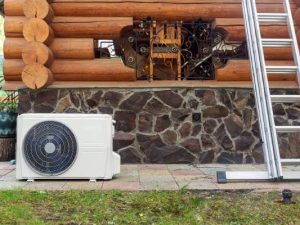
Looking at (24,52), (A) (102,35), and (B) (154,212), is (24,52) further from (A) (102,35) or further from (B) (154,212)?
(B) (154,212)

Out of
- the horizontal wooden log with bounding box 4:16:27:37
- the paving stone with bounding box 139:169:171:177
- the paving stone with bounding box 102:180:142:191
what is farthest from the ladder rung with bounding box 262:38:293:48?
the horizontal wooden log with bounding box 4:16:27:37

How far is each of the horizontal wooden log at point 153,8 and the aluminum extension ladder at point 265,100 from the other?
1.00m

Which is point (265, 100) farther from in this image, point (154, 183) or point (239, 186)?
point (154, 183)

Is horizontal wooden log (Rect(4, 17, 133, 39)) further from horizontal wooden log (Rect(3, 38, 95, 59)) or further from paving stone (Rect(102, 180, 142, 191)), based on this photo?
paving stone (Rect(102, 180, 142, 191))

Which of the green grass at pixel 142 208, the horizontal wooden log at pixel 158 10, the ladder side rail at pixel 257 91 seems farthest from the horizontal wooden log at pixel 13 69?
the ladder side rail at pixel 257 91

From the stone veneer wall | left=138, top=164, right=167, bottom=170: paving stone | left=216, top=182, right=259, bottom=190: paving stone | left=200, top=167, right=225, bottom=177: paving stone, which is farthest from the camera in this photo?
the stone veneer wall

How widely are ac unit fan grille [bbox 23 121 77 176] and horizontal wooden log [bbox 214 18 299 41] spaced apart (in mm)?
3237

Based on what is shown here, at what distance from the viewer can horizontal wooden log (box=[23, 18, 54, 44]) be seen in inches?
253

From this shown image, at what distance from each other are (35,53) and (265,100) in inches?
129

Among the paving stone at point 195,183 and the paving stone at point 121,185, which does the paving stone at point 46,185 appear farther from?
the paving stone at point 195,183

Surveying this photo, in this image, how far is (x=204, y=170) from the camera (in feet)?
19.7

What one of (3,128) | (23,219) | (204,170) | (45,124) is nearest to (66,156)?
(45,124)

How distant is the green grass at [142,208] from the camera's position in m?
3.48

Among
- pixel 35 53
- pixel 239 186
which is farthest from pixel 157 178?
pixel 35 53
